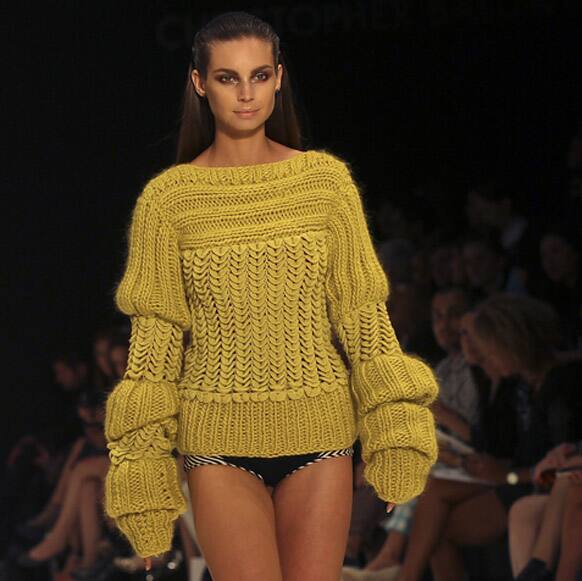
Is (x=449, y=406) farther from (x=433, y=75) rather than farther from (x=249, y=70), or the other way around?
(x=249, y=70)

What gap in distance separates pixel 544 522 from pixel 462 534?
45cm

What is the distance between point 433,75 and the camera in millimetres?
5371

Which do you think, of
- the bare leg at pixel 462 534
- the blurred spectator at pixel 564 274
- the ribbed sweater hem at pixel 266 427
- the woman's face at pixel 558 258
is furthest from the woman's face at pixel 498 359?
the ribbed sweater hem at pixel 266 427

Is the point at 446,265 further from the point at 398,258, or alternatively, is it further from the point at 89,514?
the point at 89,514

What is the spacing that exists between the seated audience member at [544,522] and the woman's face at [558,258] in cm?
63

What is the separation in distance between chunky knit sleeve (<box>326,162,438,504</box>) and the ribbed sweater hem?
95 millimetres

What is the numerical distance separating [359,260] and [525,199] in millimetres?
2317

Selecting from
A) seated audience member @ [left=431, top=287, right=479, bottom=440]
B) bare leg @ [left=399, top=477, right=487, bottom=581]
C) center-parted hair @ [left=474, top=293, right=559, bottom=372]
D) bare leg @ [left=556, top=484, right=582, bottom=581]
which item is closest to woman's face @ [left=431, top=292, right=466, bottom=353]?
seated audience member @ [left=431, top=287, right=479, bottom=440]

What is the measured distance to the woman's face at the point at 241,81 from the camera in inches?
124

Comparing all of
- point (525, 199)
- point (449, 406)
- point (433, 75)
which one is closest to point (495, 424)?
point (449, 406)

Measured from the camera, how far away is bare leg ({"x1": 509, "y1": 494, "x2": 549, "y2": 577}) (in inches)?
195

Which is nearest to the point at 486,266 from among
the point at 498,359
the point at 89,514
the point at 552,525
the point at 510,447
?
the point at 498,359

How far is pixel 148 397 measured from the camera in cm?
311

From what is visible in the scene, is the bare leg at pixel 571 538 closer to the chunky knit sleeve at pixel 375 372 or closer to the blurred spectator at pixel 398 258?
the blurred spectator at pixel 398 258
